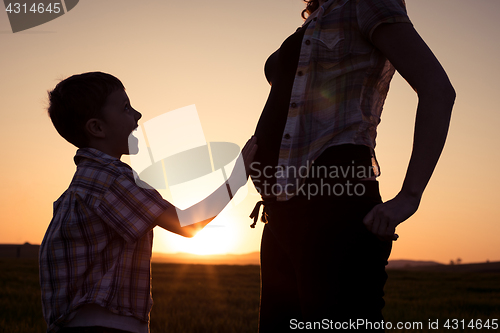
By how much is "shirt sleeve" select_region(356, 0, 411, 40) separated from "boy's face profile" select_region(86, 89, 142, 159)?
1.35 m

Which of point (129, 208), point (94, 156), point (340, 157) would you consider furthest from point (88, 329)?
point (340, 157)

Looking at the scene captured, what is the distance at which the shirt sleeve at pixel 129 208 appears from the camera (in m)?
1.85

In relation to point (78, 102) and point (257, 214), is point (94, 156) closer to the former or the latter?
point (78, 102)

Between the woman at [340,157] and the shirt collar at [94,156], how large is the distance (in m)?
0.85

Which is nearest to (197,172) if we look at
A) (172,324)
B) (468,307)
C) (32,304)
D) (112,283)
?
(112,283)

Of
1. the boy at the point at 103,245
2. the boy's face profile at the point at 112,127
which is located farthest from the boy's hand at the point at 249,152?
the boy's face profile at the point at 112,127

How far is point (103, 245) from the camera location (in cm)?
188

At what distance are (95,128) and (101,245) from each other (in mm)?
650

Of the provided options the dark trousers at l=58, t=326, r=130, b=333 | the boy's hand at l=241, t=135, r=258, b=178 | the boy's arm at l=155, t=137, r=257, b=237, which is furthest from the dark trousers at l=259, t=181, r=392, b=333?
the dark trousers at l=58, t=326, r=130, b=333

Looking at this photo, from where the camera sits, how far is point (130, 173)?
6.52 ft

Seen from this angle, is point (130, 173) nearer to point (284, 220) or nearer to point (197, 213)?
point (197, 213)

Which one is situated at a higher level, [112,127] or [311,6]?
[311,6]

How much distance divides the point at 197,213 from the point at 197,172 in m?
0.34

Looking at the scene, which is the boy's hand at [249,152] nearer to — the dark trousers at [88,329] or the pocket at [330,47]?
the pocket at [330,47]
